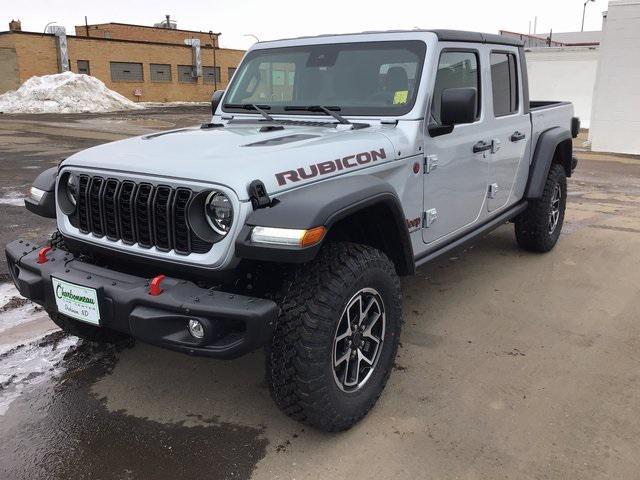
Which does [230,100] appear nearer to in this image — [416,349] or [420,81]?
[420,81]

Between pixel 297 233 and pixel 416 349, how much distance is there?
1.70 m

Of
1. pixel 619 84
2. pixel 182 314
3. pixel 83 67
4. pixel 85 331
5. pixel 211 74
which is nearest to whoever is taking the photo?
pixel 182 314

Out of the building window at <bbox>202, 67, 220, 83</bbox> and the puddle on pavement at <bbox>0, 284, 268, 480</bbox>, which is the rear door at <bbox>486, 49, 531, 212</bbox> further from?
the building window at <bbox>202, 67, 220, 83</bbox>

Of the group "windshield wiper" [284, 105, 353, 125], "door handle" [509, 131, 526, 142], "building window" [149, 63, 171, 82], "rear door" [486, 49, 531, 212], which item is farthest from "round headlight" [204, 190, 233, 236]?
"building window" [149, 63, 171, 82]

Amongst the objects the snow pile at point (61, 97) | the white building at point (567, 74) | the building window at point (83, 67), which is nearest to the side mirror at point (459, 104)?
the white building at point (567, 74)

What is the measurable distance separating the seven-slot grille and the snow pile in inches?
1133

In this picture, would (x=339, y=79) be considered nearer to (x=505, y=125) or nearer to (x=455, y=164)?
(x=455, y=164)

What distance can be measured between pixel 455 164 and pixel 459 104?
0.64m

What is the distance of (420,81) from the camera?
3.43m

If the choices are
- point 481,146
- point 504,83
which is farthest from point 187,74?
point 481,146

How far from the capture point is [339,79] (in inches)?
145

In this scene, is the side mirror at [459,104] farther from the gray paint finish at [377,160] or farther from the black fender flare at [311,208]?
the black fender flare at [311,208]

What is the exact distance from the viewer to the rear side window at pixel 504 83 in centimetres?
428

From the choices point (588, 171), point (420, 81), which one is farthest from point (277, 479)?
point (588, 171)
